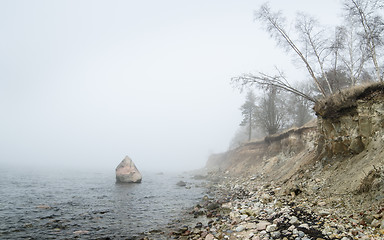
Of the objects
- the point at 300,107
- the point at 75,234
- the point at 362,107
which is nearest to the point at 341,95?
the point at 362,107

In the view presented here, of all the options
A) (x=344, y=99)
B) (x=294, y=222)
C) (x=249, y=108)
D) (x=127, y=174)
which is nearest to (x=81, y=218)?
(x=294, y=222)

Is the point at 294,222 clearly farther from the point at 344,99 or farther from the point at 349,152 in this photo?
the point at 344,99

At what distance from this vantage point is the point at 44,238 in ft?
23.0

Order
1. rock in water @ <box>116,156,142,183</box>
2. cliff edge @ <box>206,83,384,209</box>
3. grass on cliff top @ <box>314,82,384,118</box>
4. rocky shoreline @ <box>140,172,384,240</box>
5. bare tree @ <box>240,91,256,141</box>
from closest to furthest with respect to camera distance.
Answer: rocky shoreline @ <box>140,172,384,240</box> → cliff edge @ <box>206,83,384,209</box> → grass on cliff top @ <box>314,82,384,118</box> → rock in water @ <box>116,156,142,183</box> → bare tree @ <box>240,91,256,141</box>

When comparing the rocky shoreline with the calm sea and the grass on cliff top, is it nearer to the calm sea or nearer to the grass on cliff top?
the calm sea

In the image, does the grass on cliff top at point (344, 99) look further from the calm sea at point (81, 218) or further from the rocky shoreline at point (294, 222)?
the calm sea at point (81, 218)

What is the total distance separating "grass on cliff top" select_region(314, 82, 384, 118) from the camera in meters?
7.73

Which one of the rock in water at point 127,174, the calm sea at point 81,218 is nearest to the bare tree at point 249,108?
the rock in water at point 127,174

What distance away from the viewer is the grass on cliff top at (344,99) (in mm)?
7731

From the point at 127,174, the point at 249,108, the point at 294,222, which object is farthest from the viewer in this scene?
the point at 249,108

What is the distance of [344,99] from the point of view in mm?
8836

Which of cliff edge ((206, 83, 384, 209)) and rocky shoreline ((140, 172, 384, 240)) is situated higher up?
cliff edge ((206, 83, 384, 209))

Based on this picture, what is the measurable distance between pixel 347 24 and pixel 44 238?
66.9 ft

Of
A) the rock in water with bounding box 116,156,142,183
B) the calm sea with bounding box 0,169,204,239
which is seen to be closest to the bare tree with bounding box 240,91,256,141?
the rock in water with bounding box 116,156,142,183
